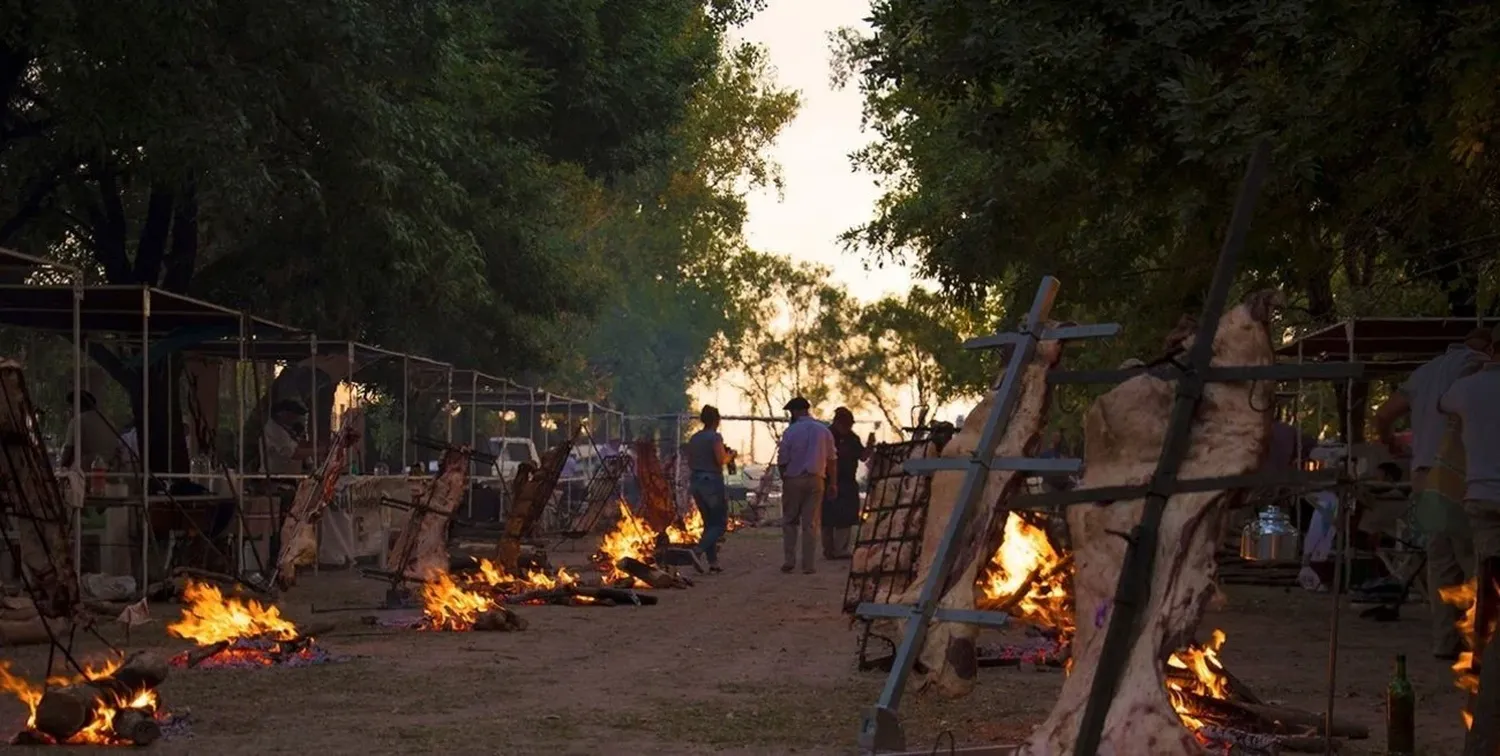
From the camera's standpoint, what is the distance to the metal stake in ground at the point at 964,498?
26.5ft

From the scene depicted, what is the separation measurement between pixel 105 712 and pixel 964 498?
15.4ft

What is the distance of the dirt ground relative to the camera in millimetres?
10617

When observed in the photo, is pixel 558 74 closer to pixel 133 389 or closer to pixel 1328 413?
pixel 133 389

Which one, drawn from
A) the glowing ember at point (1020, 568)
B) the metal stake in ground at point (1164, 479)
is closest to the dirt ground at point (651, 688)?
the glowing ember at point (1020, 568)

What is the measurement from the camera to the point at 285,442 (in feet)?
86.5

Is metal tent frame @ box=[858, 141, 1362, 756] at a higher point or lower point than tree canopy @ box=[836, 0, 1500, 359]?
lower

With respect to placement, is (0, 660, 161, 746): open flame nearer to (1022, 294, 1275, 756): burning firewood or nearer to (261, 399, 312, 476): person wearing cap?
(1022, 294, 1275, 756): burning firewood

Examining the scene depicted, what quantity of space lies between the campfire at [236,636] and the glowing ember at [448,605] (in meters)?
1.53

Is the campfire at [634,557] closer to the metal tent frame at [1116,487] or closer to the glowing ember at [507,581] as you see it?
the glowing ember at [507,581]

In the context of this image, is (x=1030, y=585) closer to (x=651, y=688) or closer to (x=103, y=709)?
(x=651, y=688)

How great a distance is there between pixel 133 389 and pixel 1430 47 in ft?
59.1

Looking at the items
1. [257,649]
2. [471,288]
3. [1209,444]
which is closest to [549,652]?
[257,649]

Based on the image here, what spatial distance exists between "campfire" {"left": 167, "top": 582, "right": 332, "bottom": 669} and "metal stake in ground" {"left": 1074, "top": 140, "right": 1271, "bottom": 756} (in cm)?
925

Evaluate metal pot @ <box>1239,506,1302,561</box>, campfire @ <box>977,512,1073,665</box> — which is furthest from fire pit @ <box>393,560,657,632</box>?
metal pot @ <box>1239,506,1302,561</box>
